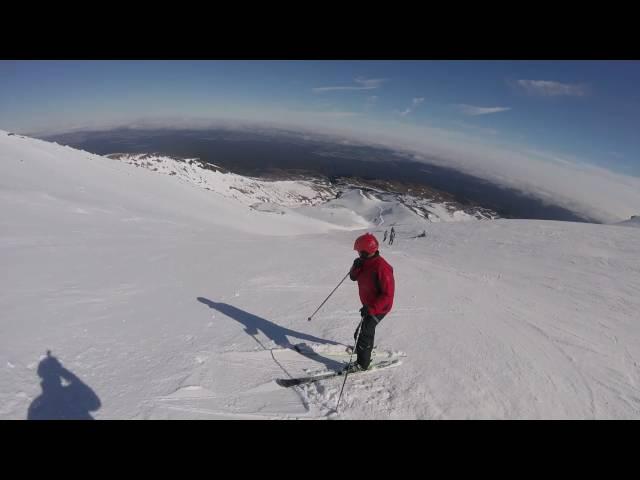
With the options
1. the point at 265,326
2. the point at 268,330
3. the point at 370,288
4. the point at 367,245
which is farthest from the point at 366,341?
the point at 265,326

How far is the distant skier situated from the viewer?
16.3ft

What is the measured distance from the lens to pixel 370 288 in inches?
201

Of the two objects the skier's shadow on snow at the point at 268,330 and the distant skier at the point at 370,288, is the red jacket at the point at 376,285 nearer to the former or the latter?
the distant skier at the point at 370,288

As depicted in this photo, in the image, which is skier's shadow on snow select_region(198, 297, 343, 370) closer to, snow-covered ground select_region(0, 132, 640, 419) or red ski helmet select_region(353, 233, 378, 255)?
snow-covered ground select_region(0, 132, 640, 419)

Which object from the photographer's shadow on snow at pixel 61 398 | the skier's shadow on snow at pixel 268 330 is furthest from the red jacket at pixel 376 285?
the photographer's shadow on snow at pixel 61 398

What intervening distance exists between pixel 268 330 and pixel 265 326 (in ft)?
0.59

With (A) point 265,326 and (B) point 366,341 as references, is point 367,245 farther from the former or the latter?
(A) point 265,326

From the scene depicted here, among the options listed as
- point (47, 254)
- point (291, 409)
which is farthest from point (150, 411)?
point (47, 254)

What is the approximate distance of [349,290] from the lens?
894 cm

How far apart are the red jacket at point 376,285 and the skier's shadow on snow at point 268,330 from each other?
4.54 ft

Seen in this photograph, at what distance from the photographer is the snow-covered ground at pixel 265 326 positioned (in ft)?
14.3

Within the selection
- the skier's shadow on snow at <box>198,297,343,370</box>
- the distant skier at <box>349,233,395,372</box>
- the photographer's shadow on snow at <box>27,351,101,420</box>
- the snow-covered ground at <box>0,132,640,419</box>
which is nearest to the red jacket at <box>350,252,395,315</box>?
the distant skier at <box>349,233,395,372</box>

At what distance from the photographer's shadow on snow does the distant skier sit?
358 cm
